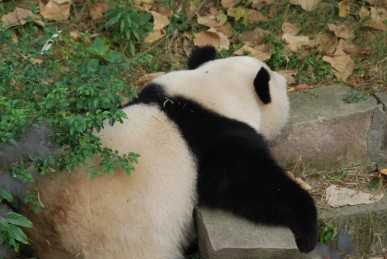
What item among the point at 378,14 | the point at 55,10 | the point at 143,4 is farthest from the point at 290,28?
the point at 55,10

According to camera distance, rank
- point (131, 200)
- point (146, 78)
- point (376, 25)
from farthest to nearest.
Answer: point (376, 25) < point (146, 78) < point (131, 200)

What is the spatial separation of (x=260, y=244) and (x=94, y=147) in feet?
2.77

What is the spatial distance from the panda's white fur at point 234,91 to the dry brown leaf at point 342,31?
3.37 feet

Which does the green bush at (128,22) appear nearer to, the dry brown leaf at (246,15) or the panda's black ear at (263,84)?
the dry brown leaf at (246,15)

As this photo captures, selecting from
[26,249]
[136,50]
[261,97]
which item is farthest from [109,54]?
[26,249]

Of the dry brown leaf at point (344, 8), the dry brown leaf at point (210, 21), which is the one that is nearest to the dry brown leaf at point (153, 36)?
the dry brown leaf at point (210, 21)

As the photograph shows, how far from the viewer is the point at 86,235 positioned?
268 cm

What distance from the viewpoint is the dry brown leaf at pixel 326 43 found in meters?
4.14

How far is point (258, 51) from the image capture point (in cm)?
411

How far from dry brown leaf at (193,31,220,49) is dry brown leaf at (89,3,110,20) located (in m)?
0.70

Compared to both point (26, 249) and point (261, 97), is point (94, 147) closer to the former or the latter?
point (26, 249)

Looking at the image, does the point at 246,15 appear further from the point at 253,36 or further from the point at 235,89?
the point at 235,89

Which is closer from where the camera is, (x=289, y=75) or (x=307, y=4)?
(x=289, y=75)

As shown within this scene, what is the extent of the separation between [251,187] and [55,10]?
2.34 meters
